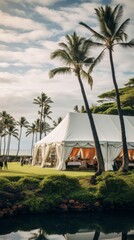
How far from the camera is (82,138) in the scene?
2561 cm

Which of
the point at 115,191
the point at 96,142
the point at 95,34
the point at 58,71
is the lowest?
the point at 115,191

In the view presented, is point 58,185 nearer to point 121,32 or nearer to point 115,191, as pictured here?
point 115,191

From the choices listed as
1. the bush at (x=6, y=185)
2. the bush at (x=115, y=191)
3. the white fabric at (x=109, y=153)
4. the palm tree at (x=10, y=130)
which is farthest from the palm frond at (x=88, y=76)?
the palm tree at (x=10, y=130)

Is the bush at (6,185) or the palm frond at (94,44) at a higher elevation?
the palm frond at (94,44)

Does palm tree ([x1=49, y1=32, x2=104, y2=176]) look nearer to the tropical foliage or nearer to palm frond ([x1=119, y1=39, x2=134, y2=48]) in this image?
palm frond ([x1=119, y1=39, x2=134, y2=48])

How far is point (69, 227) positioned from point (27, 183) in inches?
143

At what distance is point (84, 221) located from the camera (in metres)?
11.7

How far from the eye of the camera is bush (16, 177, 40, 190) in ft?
45.0

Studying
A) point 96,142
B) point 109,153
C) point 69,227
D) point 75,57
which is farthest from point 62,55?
point 69,227

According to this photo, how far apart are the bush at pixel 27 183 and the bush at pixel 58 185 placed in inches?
13.0

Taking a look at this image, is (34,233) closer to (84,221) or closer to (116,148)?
(84,221)

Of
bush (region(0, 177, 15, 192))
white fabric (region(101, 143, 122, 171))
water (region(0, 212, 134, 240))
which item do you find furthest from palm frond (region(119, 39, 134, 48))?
bush (region(0, 177, 15, 192))

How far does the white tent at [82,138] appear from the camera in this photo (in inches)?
989

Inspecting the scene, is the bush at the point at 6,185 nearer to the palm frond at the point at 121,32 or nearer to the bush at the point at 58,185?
the bush at the point at 58,185
